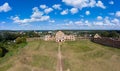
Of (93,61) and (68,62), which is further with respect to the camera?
(93,61)

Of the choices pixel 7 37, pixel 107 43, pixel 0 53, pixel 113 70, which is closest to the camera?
pixel 113 70

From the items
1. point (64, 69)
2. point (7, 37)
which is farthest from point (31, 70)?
point (7, 37)

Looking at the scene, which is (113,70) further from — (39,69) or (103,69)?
(39,69)

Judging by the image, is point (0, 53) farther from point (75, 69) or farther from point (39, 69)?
point (75, 69)

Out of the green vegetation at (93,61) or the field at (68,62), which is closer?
the green vegetation at (93,61)

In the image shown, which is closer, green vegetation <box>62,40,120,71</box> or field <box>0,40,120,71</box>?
green vegetation <box>62,40,120,71</box>

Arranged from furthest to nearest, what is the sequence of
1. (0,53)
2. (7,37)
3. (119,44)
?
(7,37) → (119,44) → (0,53)

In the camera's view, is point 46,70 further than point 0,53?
No

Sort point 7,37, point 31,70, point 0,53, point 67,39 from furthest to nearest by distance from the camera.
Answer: point 7,37 < point 67,39 < point 0,53 < point 31,70

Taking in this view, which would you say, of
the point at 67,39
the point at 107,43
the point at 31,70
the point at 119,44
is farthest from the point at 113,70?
the point at 67,39
